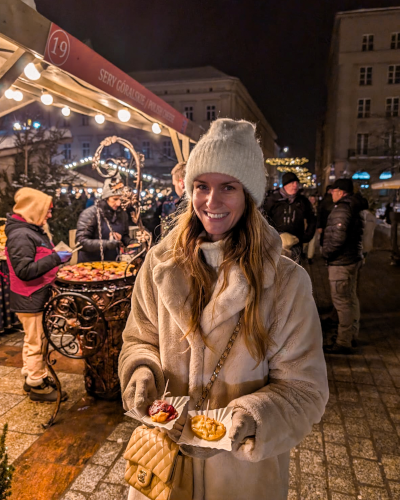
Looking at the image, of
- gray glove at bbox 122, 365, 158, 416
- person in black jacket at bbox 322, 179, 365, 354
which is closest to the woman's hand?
gray glove at bbox 122, 365, 158, 416

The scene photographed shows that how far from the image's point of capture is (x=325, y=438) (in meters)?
3.39

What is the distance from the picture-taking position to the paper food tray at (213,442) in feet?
4.00

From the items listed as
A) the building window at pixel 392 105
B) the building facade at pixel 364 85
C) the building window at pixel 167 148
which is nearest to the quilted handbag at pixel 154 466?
the building facade at pixel 364 85

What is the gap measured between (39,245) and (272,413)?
331cm

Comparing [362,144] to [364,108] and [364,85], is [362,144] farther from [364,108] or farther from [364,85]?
[364,85]

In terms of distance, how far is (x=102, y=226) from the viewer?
518cm

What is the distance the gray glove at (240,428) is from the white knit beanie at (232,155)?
893mm

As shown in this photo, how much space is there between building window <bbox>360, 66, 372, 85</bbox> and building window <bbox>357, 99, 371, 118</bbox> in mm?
1977

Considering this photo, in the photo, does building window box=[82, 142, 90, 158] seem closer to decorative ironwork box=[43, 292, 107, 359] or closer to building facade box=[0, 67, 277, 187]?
building facade box=[0, 67, 277, 187]

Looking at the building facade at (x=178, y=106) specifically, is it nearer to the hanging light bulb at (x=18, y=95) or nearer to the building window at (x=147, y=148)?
the building window at (x=147, y=148)

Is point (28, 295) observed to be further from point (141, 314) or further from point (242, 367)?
point (242, 367)

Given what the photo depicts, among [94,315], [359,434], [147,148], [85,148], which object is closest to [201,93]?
[147,148]

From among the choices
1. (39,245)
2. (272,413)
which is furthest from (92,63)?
(272,413)

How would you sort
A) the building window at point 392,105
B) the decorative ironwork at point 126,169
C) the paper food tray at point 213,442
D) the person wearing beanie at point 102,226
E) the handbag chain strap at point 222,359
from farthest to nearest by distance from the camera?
the building window at point 392,105, the person wearing beanie at point 102,226, the decorative ironwork at point 126,169, the handbag chain strap at point 222,359, the paper food tray at point 213,442
